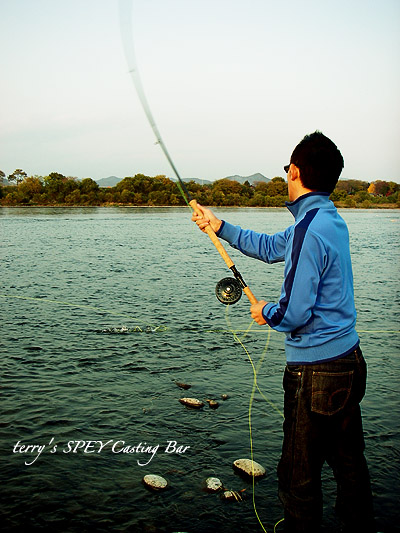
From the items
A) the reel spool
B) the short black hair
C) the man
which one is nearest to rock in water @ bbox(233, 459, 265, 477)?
the reel spool

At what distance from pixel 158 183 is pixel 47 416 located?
3962 inches

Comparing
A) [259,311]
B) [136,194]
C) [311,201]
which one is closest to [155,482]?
[259,311]

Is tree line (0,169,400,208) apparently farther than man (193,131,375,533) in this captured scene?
Yes

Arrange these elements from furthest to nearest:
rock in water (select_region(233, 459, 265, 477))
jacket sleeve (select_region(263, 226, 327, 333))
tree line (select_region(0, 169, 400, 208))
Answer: tree line (select_region(0, 169, 400, 208))
rock in water (select_region(233, 459, 265, 477))
jacket sleeve (select_region(263, 226, 327, 333))

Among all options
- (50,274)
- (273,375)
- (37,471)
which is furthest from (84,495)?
(50,274)

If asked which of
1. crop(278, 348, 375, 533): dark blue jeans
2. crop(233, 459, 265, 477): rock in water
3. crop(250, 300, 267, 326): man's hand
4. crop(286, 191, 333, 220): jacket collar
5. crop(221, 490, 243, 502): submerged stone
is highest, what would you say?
crop(286, 191, 333, 220): jacket collar

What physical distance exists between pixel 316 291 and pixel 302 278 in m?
0.09

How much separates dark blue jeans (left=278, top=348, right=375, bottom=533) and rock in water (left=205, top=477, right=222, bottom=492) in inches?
55.6

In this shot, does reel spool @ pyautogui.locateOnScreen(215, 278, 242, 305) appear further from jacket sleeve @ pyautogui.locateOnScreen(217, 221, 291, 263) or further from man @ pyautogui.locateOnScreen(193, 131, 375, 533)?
man @ pyautogui.locateOnScreen(193, 131, 375, 533)

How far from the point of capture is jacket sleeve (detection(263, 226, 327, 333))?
2.36 metres

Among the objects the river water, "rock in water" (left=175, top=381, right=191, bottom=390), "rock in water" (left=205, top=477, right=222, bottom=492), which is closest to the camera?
the river water

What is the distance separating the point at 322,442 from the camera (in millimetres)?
2477

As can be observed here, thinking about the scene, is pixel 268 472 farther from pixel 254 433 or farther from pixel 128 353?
pixel 128 353

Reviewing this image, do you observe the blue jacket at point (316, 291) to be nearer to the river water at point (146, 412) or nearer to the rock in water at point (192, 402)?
the river water at point (146, 412)
